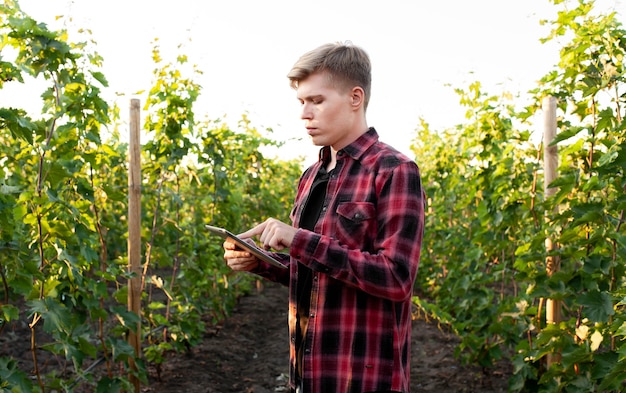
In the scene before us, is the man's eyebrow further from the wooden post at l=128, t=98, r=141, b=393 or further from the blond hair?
the wooden post at l=128, t=98, r=141, b=393

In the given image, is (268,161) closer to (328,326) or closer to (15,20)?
(15,20)

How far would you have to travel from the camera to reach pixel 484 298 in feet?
17.5

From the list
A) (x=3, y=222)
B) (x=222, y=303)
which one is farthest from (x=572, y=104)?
(x=222, y=303)

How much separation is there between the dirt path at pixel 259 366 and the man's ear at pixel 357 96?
3896mm

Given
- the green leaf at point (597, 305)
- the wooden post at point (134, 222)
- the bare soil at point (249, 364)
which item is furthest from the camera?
the bare soil at point (249, 364)

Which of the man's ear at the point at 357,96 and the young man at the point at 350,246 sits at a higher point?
the man's ear at the point at 357,96

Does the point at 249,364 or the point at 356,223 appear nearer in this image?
the point at 356,223

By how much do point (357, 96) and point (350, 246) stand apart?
432 mm

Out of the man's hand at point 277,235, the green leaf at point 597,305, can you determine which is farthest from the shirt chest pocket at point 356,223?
the green leaf at point 597,305

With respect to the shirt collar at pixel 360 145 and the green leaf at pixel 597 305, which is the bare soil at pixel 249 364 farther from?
the shirt collar at pixel 360 145

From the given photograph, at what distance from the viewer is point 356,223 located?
1854 millimetres

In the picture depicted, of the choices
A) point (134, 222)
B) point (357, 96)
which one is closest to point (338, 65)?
point (357, 96)

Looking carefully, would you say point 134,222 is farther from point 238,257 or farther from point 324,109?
point 324,109

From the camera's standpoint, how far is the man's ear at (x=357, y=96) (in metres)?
1.93
